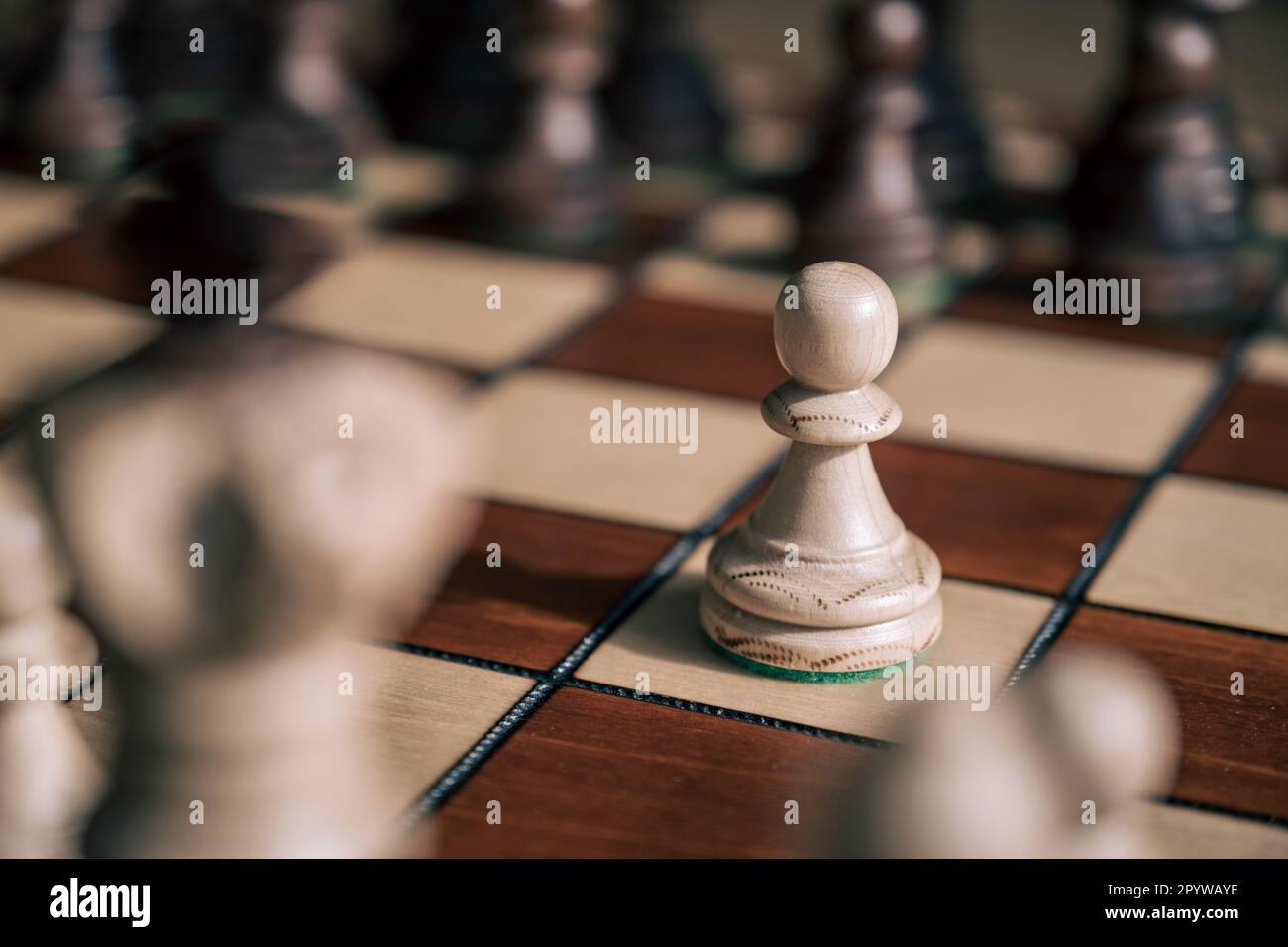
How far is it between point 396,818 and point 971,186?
1.74 metres

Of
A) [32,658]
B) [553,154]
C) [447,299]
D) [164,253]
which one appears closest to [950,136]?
[553,154]

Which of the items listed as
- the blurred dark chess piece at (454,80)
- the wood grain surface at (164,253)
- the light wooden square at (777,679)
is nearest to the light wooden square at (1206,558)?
the light wooden square at (777,679)

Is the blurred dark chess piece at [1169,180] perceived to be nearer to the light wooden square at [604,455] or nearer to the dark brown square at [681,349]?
the dark brown square at [681,349]

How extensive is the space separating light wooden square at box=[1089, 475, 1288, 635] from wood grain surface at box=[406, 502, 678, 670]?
0.42 m

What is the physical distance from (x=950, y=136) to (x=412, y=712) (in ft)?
5.21

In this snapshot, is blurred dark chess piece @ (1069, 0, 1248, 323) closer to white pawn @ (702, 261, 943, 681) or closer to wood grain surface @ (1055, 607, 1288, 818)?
wood grain surface @ (1055, 607, 1288, 818)

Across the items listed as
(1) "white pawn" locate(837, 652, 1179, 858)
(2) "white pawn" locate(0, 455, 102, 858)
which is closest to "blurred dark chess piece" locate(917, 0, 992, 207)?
(2) "white pawn" locate(0, 455, 102, 858)

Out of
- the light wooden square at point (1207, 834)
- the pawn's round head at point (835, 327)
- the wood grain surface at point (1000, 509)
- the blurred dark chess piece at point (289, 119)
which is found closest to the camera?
the light wooden square at point (1207, 834)

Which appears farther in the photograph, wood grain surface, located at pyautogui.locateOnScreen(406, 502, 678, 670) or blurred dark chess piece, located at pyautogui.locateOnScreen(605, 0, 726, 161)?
blurred dark chess piece, located at pyautogui.locateOnScreen(605, 0, 726, 161)

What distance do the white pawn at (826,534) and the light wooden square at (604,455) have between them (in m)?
0.29

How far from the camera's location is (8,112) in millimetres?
2859

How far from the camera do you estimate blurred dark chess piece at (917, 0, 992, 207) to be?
258cm

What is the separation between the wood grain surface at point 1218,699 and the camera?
1.26m

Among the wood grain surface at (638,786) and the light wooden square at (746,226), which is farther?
the light wooden square at (746,226)
